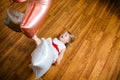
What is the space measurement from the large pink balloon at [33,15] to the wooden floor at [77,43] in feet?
2.35

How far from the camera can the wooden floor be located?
5.50 feet

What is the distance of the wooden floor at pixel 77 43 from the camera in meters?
1.68

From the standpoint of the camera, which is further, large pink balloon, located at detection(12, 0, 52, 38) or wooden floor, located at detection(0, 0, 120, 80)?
wooden floor, located at detection(0, 0, 120, 80)

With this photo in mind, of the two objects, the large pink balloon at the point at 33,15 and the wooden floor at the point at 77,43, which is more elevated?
the large pink balloon at the point at 33,15

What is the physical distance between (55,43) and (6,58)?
0.51 metres

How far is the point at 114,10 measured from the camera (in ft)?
7.55

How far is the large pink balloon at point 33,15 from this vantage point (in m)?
1.02

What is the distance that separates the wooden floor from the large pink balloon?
0.72m

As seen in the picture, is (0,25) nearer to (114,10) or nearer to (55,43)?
(55,43)

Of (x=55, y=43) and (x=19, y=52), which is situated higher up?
(x=55, y=43)

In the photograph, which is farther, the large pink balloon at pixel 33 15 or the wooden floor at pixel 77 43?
the wooden floor at pixel 77 43

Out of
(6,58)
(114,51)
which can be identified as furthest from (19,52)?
(114,51)

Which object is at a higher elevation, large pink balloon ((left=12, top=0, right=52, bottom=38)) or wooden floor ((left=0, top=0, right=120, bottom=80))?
large pink balloon ((left=12, top=0, right=52, bottom=38))

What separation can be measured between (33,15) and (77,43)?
0.96 meters
